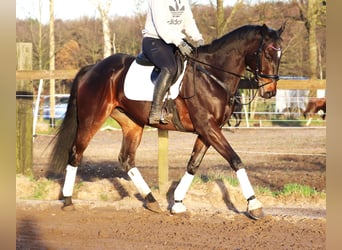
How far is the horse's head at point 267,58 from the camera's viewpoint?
690 centimetres

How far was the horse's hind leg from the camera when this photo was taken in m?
7.44

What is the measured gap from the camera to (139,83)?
24.5 ft

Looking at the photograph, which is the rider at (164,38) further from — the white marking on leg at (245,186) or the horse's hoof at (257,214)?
the horse's hoof at (257,214)

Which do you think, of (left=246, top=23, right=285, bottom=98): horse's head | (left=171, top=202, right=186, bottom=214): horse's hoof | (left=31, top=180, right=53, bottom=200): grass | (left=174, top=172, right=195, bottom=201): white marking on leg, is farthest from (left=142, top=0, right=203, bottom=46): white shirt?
(left=31, top=180, right=53, bottom=200): grass

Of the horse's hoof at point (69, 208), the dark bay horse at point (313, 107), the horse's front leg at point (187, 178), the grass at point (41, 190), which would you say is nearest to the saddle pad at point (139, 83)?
the horse's front leg at point (187, 178)

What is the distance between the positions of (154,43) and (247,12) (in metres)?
10.9

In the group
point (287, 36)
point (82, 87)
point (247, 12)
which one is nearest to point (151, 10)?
point (82, 87)

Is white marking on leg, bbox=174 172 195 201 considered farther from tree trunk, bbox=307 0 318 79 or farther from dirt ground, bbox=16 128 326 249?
tree trunk, bbox=307 0 318 79

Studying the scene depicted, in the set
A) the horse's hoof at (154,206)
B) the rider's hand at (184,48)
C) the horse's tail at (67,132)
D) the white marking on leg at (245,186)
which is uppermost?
the rider's hand at (184,48)

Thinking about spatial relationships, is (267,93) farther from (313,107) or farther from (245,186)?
(313,107)

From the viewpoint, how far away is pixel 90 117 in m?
7.95

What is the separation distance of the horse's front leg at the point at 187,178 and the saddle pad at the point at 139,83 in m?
0.75
